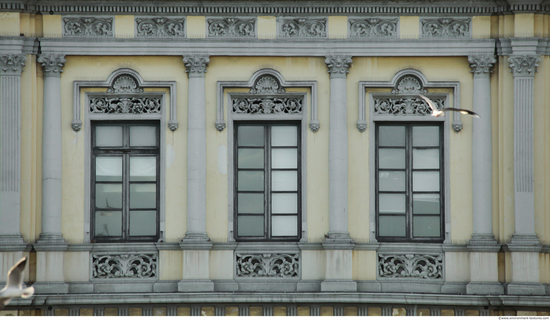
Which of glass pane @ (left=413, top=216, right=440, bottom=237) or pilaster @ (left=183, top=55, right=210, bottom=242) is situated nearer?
pilaster @ (left=183, top=55, right=210, bottom=242)

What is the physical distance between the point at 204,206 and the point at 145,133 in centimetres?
166

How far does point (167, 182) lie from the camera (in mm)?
11633

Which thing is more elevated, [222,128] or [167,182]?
[222,128]

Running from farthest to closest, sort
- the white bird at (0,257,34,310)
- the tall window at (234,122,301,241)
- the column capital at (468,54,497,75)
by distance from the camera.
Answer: the tall window at (234,122,301,241), the column capital at (468,54,497,75), the white bird at (0,257,34,310)

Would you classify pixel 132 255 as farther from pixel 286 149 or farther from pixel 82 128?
pixel 286 149

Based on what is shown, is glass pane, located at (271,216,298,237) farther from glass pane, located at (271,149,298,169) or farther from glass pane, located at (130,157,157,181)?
glass pane, located at (130,157,157,181)

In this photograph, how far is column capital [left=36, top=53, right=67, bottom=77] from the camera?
11484mm

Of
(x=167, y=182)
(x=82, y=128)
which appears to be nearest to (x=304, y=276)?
(x=167, y=182)

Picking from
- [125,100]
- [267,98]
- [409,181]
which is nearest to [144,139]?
[125,100]

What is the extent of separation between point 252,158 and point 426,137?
3.03 metres

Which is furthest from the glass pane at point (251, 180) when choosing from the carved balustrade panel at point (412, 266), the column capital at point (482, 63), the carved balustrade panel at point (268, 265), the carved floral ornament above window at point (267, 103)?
the column capital at point (482, 63)

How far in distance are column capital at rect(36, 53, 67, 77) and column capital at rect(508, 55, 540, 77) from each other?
7521mm

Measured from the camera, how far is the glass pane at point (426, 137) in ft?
38.9

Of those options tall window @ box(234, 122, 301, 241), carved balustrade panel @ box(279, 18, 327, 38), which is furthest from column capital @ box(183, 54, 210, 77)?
carved balustrade panel @ box(279, 18, 327, 38)
